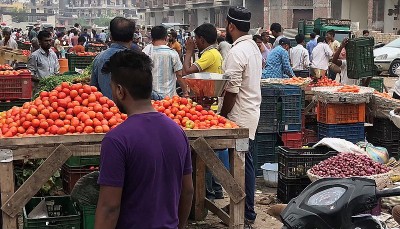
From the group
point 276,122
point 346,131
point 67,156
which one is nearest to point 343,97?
point 346,131

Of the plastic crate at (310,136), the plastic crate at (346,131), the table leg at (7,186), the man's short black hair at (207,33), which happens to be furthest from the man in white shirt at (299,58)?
the table leg at (7,186)

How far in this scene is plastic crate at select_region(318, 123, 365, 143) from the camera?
882cm

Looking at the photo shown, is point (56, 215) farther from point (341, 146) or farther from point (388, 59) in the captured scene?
point (388, 59)

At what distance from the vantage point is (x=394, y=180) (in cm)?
730

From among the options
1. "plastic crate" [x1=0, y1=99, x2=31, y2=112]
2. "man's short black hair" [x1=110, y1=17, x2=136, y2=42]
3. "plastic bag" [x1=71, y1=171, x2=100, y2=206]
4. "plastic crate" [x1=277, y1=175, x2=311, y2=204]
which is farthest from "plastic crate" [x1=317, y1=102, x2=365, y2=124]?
"plastic bag" [x1=71, y1=171, x2=100, y2=206]

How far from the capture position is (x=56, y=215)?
18.0 feet

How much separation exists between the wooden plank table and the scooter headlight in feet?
8.98

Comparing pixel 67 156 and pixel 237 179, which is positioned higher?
pixel 67 156

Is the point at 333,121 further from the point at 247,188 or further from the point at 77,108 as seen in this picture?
the point at 77,108

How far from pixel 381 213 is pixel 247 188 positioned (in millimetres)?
1391

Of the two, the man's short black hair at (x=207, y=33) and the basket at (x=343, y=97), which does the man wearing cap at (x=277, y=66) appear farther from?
the man's short black hair at (x=207, y=33)

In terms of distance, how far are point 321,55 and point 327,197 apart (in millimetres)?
12669

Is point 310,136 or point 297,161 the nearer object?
point 297,161

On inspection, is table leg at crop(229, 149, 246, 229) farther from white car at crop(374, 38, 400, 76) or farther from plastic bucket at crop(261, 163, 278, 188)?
white car at crop(374, 38, 400, 76)
